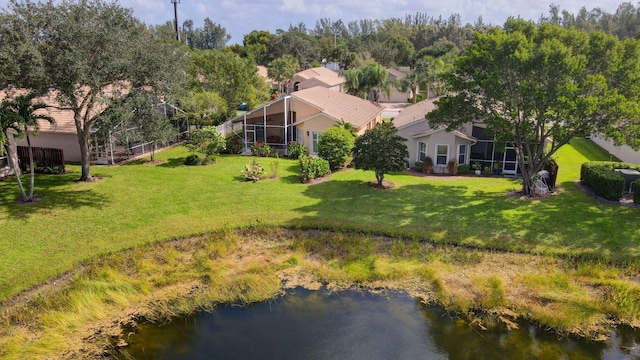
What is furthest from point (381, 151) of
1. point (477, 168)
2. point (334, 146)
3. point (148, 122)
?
point (148, 122)

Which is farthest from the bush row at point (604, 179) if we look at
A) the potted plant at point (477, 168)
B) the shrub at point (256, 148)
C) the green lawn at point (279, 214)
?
the shrub at point (256, 148)

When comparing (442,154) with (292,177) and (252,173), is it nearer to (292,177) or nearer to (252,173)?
(292,177)

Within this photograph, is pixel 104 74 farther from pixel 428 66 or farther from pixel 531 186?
pixel 428 66

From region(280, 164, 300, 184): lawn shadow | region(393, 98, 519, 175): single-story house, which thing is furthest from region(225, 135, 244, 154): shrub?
region(393, 98, 519, 175): single-story house

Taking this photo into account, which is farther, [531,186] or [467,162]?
[467,162]

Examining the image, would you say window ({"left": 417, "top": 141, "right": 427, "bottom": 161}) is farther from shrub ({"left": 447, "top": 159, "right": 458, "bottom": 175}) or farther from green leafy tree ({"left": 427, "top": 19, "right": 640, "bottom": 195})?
green leafy tree ({"left": 427, "top": 19, "right": 640, "bottom": 195})

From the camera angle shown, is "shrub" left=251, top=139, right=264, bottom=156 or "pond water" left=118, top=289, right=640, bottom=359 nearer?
"pond water" left=118, top=289, right=640, bottom=359

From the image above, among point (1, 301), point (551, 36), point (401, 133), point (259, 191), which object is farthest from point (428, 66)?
point (1, 301)

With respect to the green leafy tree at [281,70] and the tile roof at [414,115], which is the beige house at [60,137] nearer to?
the tile roof at [414,115]
